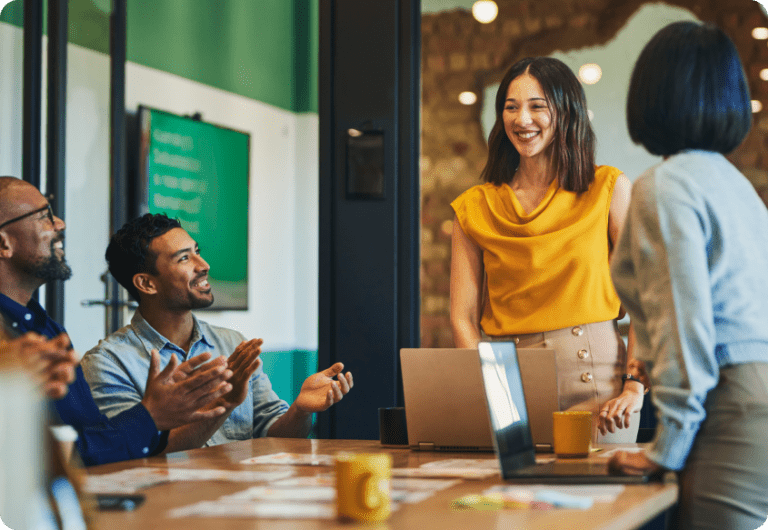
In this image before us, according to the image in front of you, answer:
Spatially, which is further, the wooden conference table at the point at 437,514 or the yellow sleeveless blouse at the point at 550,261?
the yellow sleeveless blouse at the point at 550,261

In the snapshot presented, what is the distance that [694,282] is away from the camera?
1188mm

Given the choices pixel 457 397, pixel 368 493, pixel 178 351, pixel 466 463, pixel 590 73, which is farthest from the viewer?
pixel 590 73

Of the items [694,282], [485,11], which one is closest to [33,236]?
[694,282]

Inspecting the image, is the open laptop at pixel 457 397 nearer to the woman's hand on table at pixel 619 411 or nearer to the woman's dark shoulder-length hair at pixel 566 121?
the woman's hand on table at pixel 619 411

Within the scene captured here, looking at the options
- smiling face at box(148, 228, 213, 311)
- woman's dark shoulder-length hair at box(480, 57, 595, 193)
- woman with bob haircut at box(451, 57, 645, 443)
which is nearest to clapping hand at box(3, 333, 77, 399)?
woman with bob haircut at box(451, 57, 645, 443)

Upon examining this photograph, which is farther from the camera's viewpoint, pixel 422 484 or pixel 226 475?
pixel 226 475

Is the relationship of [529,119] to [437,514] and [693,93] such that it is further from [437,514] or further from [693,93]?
[437,514]

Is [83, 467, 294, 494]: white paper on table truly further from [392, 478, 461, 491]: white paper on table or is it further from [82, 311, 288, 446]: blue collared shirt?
[82, 311, 288, 446]: blue collared shirt

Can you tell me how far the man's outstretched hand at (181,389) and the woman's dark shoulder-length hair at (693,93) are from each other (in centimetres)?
95

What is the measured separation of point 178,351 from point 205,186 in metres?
1.97

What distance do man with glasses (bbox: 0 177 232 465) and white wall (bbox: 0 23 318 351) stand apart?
129cm

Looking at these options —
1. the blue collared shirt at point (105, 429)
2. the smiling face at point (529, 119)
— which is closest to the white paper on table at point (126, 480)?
the blue collared shirt at point (105, 429)

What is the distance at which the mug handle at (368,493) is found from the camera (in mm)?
974

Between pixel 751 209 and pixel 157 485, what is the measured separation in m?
0.98
